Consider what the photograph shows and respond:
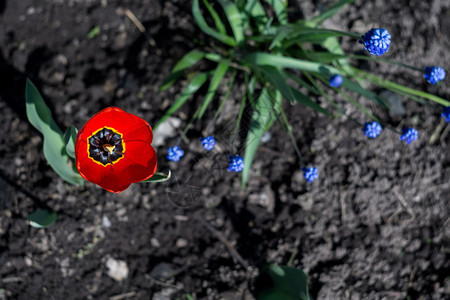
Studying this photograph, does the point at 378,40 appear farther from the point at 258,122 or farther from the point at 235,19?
the point at 235,19

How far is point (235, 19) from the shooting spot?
216cm

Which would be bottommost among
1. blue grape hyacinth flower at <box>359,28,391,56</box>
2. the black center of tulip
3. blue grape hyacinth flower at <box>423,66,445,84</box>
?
the black center of tulip

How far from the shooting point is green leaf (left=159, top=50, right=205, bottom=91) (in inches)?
87.6

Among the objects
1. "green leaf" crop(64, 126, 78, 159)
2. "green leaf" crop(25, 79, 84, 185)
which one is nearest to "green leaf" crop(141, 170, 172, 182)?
"green leaf" crop(64, 126, 78, 159)

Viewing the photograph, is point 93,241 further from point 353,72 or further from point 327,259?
point 353,72

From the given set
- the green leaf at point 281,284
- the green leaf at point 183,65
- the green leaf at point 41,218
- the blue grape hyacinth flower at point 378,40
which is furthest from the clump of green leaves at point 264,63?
the green leaf at point 41,218

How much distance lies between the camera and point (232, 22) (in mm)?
2162

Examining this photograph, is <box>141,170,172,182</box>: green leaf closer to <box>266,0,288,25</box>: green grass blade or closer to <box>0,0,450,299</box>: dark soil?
<box>0,0,450,299</box>: dark soil

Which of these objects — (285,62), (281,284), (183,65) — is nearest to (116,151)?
(183,65)

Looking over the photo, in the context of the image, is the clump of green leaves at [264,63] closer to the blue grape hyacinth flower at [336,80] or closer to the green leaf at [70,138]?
the blue grape hyacinth flower at [336,80]

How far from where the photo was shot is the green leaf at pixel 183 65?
2.22 metres

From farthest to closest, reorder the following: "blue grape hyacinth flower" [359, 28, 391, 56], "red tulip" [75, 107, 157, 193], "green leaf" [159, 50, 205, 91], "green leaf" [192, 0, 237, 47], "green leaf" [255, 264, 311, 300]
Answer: "green leaf" [159, 50, 205, 91]
"green leaf" [192, 0, 237, 47]
"green leaf" [255, 264, 311, 300]
"red tulip" [75, 107, 157, 193]
"blue grape hyacinth flower" [359, 28, 391, 56]

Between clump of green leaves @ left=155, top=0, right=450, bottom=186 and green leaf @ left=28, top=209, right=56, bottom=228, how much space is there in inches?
31.8

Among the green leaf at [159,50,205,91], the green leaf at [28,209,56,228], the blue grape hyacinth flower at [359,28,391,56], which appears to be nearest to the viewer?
the blue grape hyacinth flower at [359,28,391,56]
